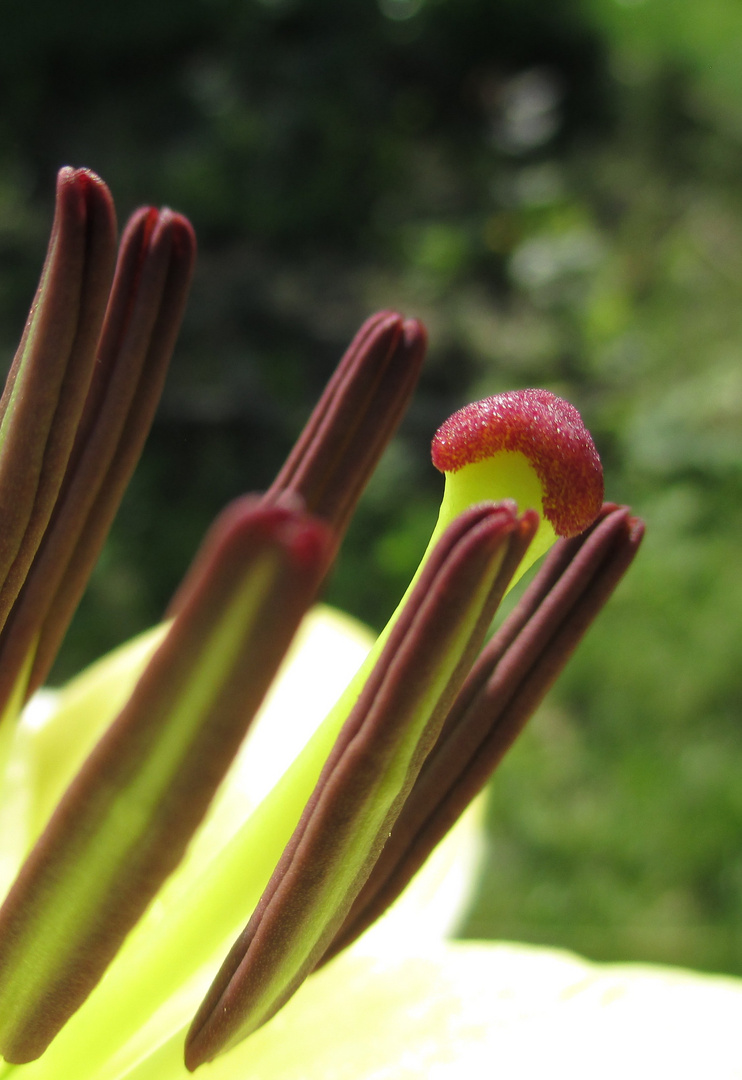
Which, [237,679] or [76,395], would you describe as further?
[76,395]

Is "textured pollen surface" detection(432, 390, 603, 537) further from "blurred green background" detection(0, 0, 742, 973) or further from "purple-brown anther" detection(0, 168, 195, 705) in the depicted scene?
"blurred green background" detection(0, 0, 742, 973)

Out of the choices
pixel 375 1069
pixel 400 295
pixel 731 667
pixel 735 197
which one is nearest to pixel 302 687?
pixel 375 1069

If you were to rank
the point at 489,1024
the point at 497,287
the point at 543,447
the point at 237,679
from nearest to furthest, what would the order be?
the point at 237,679 → the point at 543,447 → the point at 489,1024 → the point at 497,287

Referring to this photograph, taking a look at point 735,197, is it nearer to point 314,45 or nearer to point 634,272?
point 634,272

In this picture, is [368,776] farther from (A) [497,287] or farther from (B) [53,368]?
(A) [497,287]

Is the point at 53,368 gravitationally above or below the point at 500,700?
above

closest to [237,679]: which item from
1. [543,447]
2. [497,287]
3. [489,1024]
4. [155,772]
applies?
[155,772]

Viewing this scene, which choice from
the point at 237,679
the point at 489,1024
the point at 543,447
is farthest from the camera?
A: the point at 489,1024
